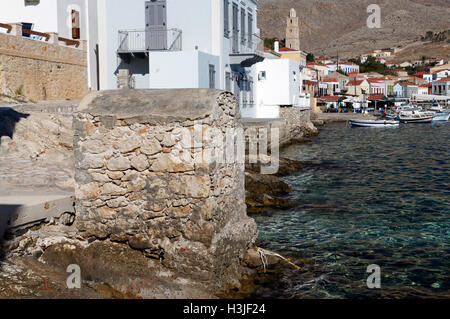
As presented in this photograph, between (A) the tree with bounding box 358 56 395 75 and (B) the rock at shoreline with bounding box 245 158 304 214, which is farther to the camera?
(A) the tree with bounding box 358 56 395 75

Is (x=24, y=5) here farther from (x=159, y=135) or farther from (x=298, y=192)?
(x=159, y=135)

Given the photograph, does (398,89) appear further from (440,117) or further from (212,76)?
(212,76)

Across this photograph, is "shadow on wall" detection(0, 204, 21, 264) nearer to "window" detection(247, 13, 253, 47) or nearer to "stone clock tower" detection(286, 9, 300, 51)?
"window" detection(247, 13, 253, 47)

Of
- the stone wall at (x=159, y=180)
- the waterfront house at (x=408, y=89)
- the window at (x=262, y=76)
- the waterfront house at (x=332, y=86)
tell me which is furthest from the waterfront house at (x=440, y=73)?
the stone wall at (x=159, y=180)

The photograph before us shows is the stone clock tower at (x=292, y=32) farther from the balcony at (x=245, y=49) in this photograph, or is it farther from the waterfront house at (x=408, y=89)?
the balcony at (x=245, y=49)

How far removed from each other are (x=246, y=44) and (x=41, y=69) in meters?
10.8

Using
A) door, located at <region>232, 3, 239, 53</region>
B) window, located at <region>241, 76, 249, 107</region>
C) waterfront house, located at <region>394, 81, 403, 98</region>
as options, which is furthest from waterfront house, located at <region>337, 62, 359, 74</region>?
door, located at <region>232, 3, 239, 53</region>

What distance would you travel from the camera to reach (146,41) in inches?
961

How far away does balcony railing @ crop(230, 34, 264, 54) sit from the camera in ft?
86.7

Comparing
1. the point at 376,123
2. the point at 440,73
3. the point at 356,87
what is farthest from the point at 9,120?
the point at 440,73

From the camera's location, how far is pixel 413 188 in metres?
16.7

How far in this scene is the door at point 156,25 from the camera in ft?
79.5

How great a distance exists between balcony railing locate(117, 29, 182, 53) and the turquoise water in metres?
8.74
